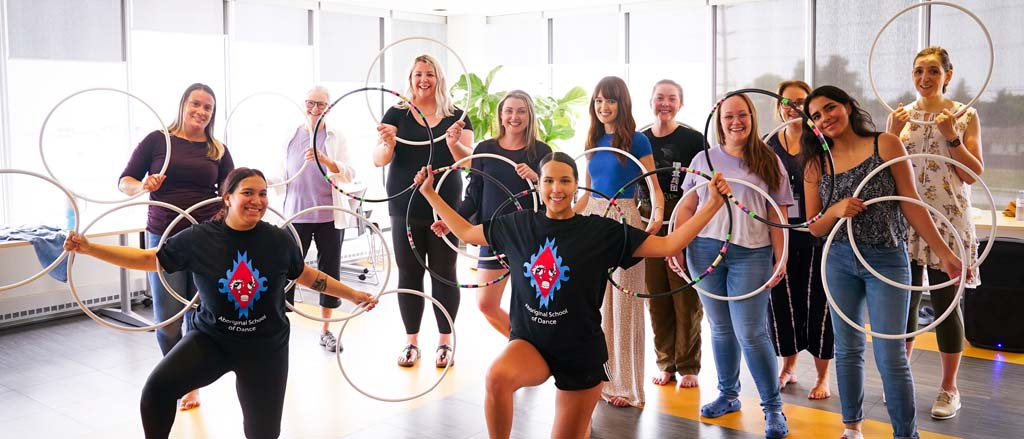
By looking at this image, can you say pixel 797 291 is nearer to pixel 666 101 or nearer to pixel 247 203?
pixel 666 101

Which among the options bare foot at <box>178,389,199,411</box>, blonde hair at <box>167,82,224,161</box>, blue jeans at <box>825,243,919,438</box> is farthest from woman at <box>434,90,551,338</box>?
bare foot at <box>178,389,199,411</box>

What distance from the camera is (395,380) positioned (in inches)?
209

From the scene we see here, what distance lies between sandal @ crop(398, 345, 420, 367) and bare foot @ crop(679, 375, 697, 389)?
5.48 feet

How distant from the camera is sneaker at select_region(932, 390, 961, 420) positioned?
456cm

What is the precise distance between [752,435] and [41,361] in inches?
179

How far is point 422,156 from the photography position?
514 centimetres

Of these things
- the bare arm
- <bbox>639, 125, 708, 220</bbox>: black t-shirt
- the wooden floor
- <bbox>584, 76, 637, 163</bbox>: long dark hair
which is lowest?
the wooden floor

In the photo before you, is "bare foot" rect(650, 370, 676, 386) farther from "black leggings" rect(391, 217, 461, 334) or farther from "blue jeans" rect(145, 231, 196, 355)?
"blue jeans" rect(145, 231, 196, 355)

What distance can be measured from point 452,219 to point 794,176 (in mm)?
1866

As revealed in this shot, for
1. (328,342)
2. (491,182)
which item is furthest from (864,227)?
(328,342)

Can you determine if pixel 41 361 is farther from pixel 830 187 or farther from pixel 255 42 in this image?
pixel 830 187

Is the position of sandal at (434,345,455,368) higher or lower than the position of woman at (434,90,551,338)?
lower

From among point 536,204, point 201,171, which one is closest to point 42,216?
point 201,171

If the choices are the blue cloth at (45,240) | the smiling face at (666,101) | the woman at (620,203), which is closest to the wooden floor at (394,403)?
the woman at (620,203)
